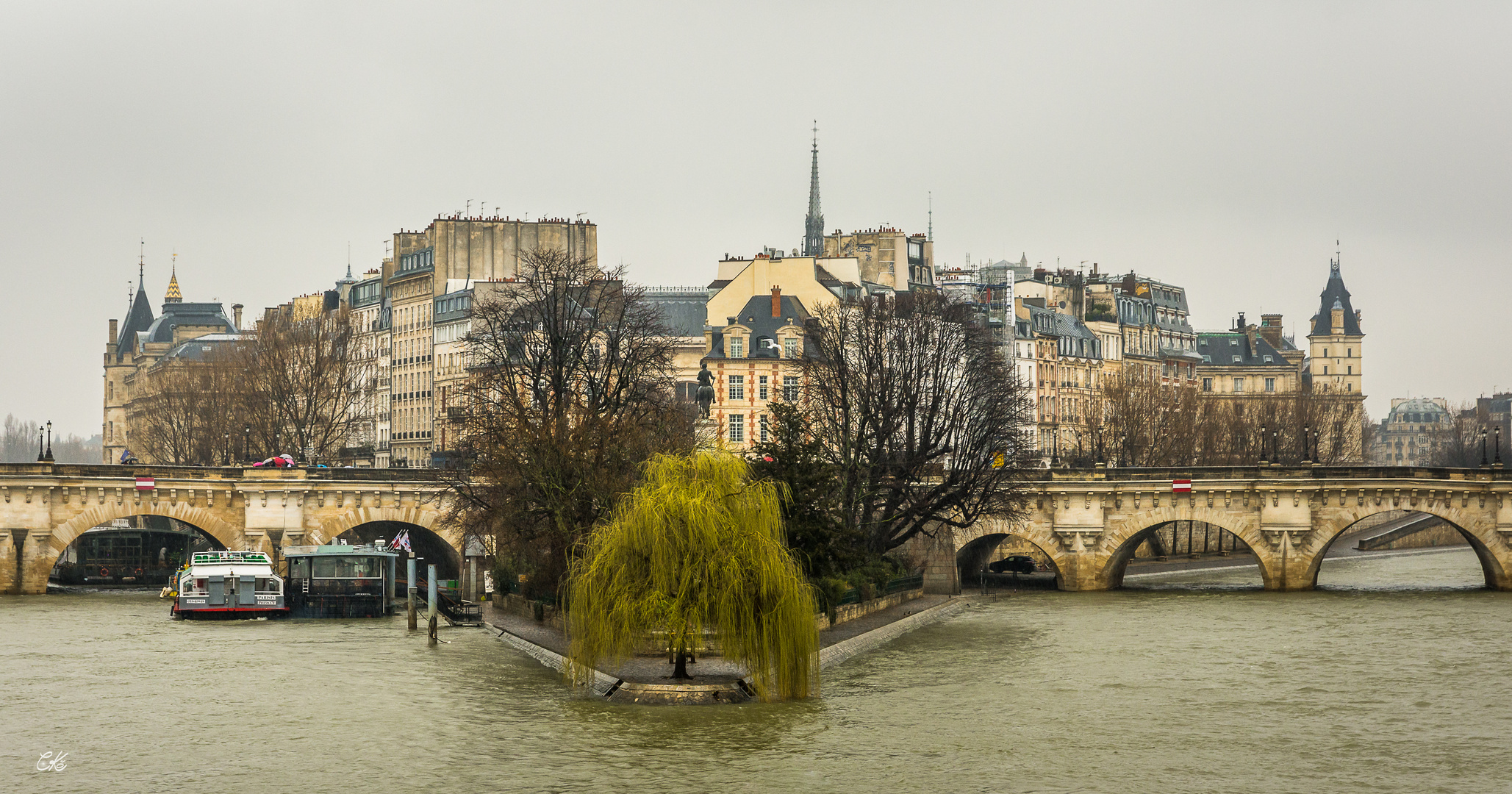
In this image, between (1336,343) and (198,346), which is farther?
(1336,343)

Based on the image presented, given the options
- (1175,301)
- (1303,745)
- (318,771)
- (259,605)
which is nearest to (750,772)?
(318,771)

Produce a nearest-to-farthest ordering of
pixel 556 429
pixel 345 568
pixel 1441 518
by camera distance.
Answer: pixel 556 429
pixel 345 568
pixel 1441 518

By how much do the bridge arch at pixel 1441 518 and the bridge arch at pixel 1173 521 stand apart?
173 cm

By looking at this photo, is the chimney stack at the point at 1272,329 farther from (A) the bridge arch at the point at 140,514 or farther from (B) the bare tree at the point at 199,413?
(A) the bridge arch at the point at 140,514

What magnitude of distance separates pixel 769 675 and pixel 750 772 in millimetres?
6071

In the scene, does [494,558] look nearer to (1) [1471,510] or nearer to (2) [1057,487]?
(2) [1057,487]

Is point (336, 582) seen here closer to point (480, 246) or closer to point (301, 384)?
point (301, 384)

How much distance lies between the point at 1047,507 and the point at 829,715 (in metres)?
A: 40.6

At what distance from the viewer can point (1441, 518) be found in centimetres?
8169

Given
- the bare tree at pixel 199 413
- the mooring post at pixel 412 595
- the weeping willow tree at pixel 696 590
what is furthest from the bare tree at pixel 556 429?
the bare tree at pixel 199 413

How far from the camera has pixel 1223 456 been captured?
405 feet

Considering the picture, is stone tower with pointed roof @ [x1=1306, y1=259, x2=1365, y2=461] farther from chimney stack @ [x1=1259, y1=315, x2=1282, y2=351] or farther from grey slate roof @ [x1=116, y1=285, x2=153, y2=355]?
grey slate roof @ [x1=116, y1=285, x2=153, y2=355]

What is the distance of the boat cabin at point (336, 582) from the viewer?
243ft

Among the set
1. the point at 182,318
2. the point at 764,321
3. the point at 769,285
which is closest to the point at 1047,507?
the point at 764,321
